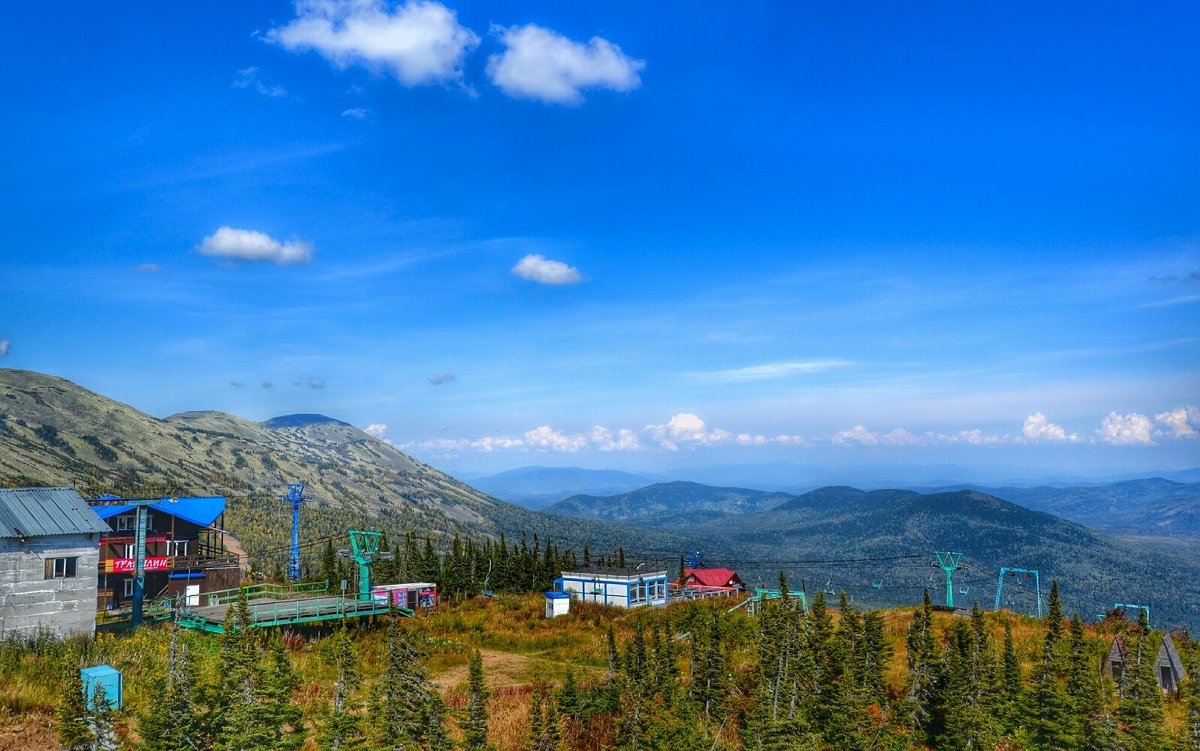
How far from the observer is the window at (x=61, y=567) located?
2931cm

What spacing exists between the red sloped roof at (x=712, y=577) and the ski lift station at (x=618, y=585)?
2119cm

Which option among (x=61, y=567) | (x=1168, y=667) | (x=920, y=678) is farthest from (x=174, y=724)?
(x=1168, y=667)

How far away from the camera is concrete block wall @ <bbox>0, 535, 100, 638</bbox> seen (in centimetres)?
2800

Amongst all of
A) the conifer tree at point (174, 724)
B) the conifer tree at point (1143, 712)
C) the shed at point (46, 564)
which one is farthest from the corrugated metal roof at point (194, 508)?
the conifer tree at point (1143, 712)

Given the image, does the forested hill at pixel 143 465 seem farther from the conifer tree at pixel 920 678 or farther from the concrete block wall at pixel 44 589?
the conifer tree at pixel 920 678

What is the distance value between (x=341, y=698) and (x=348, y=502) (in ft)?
613

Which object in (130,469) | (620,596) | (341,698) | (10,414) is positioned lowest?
(620,596)

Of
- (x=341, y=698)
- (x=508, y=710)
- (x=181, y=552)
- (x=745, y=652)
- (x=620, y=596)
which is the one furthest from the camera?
(x=620, y=596)

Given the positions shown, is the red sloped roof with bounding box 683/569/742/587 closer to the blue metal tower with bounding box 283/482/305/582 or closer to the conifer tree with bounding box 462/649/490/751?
the blue metal tower with bounding box 283/482/305/582

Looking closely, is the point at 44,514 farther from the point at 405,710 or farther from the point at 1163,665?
the point at 1163,665

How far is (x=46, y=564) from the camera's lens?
29219 millimetres

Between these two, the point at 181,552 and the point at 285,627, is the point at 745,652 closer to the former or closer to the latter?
the point at 285,627

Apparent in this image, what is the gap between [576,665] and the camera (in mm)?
34938

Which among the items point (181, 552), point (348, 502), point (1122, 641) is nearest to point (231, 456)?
point (348, 502)
